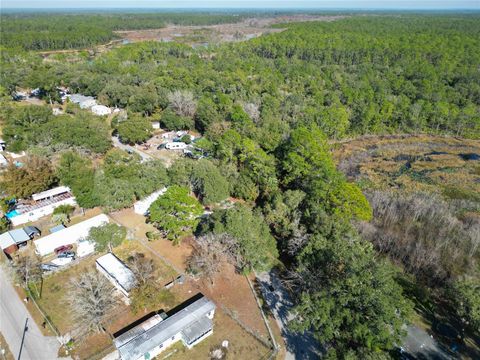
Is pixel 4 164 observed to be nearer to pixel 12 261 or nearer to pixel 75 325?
pixel 12 261

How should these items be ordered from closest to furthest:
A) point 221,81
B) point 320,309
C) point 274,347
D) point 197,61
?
1. point 320,309
2. point 274,347
3. point 221,81
4. point 197,61

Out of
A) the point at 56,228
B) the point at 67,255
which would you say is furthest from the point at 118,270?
the point at 56,228

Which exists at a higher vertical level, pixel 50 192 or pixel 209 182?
pixel 209 182

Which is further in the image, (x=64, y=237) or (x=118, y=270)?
(x=64, y=237)

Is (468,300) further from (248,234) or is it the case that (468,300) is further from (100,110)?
(100,110)

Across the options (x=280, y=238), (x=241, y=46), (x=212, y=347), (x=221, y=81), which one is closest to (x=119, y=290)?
(x=212, y=347)

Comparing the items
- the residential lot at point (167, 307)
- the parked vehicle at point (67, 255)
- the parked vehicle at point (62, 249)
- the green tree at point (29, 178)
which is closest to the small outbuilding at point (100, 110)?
the green tree at point (29, 178)
